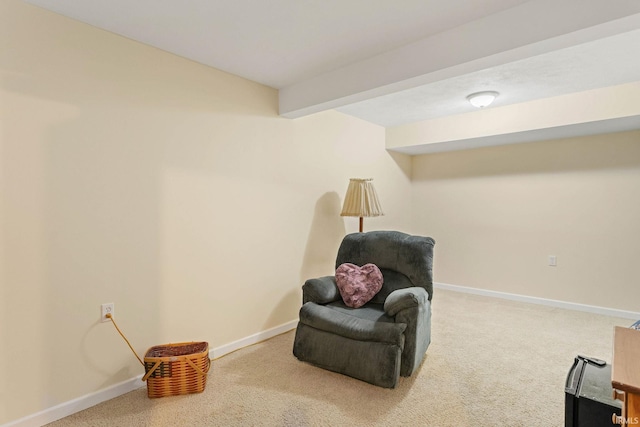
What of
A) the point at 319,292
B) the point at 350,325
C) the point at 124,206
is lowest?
the point at 350,325

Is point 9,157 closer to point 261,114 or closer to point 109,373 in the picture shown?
point 109,373

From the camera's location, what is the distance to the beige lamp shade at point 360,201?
11.3 ft

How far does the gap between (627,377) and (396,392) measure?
140 centimetres

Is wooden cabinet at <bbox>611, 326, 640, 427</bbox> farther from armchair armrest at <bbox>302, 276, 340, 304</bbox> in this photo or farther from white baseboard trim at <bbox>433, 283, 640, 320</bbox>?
white baseboard trim at <bbox>433, 283, 640, 320</bbox>

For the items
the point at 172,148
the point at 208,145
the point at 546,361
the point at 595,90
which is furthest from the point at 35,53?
the point at 595,90

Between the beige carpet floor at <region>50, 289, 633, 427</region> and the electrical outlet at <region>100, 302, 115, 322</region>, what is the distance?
508mm


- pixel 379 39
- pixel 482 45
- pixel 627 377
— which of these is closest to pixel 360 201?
pixel 379 39

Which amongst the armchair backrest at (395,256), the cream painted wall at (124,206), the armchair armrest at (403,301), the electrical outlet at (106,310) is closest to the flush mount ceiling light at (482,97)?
the armchair backrest at (395,256)

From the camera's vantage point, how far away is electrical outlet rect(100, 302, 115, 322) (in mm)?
2061

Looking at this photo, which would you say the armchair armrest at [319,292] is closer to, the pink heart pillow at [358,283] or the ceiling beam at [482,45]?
the pink heart pillow at [358,283]

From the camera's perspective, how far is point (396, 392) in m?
2.10

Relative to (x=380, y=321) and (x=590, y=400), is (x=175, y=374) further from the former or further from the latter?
(x=590, y=400)

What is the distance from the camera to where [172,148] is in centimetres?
237

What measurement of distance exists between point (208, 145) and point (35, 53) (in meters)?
1.08
